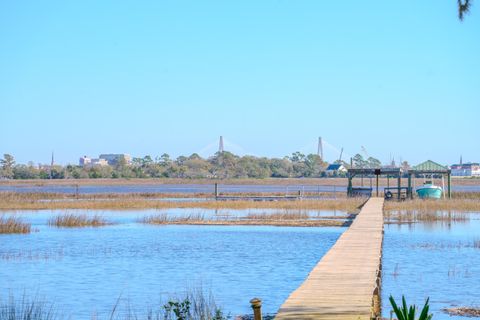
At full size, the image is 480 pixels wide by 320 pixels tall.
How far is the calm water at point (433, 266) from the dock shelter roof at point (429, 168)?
60.7 feet

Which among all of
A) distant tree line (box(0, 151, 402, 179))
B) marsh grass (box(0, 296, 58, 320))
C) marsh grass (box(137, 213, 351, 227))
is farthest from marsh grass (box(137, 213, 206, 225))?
distant tree line (box(0, 151, 402, 179))

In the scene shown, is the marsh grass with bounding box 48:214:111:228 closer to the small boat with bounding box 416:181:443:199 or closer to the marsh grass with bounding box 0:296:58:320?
the marsh grass with bounding box 0:296:58:320

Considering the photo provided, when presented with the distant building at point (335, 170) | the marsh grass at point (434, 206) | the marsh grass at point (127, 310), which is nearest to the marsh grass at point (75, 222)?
the marsh grass at point (434, 206)

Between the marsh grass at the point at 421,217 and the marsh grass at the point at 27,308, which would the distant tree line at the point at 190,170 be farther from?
the marsh grass at the point at 27,308

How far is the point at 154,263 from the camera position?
2489cm

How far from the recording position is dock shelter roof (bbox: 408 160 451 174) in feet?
182

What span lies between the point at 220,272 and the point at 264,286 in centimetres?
289

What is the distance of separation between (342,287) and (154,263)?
11.8 m

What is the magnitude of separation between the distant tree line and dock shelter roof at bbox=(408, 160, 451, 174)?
3772 inches

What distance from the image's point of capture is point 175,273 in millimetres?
A: 22516

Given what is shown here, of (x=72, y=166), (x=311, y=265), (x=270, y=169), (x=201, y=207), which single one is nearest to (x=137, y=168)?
(x=72, y=166)

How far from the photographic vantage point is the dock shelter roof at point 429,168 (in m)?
55.3

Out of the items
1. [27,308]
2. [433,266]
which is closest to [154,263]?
[433,266]

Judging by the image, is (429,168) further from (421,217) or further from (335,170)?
(335,170)
